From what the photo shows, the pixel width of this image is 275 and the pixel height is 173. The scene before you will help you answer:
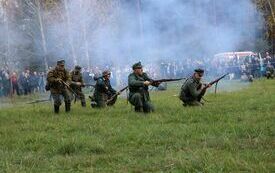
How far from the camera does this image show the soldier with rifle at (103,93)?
67.9ft

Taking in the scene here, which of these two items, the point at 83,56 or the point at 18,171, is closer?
the point at 18,171

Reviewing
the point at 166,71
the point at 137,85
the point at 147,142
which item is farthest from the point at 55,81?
the point at 166,71

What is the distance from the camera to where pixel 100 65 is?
42125 millimetres

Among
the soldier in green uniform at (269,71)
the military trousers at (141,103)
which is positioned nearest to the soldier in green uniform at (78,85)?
the military trousers at (141,103)

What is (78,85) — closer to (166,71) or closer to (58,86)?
(58,86)

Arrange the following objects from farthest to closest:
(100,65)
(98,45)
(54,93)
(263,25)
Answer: (100,65) → (98,45) → (263,25) → (54,93)

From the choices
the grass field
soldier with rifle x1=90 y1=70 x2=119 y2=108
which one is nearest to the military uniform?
the grass field

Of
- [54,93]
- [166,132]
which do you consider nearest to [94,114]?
[54,93]

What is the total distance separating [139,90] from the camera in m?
17.4

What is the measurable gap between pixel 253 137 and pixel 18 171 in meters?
4.28

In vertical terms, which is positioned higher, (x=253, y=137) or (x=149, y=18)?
(x=149, y=18)

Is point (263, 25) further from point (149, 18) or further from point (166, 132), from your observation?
point (166, 132)

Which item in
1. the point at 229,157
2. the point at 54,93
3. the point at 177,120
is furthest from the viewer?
the point at 54,93

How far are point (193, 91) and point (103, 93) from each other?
166 inches
